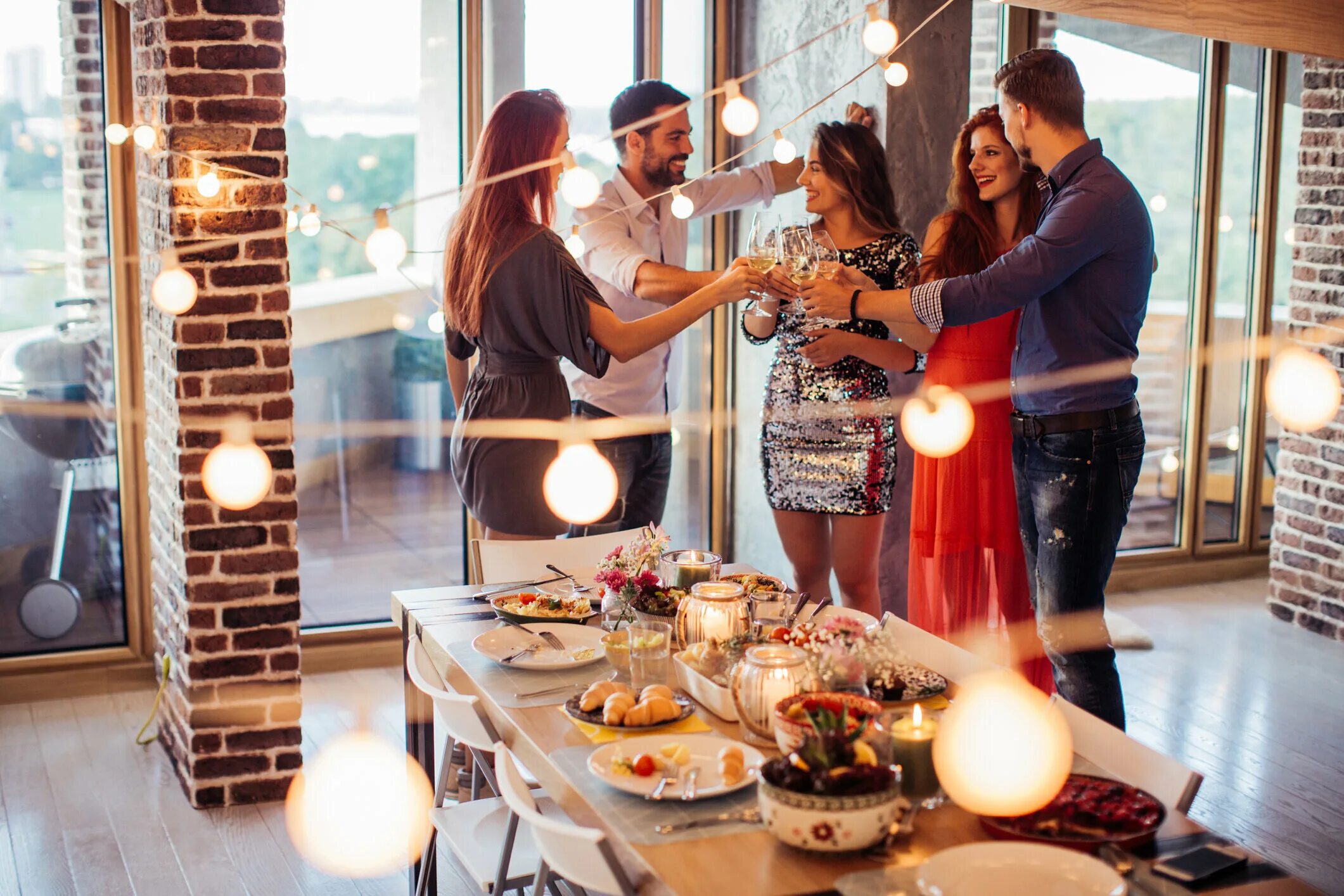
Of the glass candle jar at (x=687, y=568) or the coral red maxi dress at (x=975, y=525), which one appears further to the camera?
the coral red maxi dress at (x=975, y=525)

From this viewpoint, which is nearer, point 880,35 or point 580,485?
point 880,35

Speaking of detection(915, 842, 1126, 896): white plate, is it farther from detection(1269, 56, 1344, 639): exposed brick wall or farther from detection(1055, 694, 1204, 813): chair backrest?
detection(1269, 56, 1344, 639): exposed brick wall

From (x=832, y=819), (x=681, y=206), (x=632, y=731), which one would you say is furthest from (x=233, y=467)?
(x=832, y=819)

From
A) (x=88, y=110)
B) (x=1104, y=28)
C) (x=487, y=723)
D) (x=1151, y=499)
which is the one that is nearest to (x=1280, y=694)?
(x=1151, y=499)

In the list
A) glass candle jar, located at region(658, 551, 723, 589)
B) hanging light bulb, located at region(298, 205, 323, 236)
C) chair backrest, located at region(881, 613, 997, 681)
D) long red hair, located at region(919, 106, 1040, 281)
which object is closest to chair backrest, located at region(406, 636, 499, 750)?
glass candle jar, located at region(658, 551, 723, 589)

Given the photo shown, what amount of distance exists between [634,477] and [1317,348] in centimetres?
279

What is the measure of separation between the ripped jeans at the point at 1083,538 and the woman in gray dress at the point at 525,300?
0.83 m

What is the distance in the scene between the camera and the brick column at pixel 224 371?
10.5ft

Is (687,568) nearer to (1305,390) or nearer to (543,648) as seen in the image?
(543,648)

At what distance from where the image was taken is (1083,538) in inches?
120

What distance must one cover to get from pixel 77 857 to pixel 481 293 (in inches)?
65.7

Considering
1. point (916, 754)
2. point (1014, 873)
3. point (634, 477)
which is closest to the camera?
point (1014, 873)

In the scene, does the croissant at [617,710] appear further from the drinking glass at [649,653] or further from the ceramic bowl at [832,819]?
the ceramic bowl at [832,819]

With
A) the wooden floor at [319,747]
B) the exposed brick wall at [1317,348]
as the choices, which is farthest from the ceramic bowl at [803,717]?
the exposed brick wall at [1317,348]
